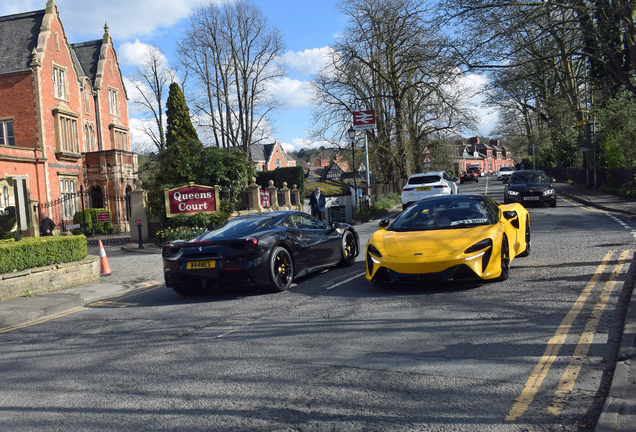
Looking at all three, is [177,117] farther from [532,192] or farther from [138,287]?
[138,287]

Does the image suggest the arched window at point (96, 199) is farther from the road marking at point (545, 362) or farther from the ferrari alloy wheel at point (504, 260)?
the road marking at point (545, 362)

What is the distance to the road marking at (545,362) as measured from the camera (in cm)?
366

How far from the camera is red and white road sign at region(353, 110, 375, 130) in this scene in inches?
1140

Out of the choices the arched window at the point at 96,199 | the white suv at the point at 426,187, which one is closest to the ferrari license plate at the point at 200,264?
the white suv at the point at 426,187

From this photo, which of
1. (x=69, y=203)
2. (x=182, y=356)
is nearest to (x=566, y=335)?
(x=182, y=356)

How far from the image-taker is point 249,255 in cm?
827

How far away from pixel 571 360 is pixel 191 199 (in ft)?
53.5

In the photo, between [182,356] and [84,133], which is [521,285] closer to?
[182,356]

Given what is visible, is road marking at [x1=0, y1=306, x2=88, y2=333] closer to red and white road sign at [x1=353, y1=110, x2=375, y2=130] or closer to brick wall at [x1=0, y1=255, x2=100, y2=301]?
brick wall at [x1=0, y1=255, x2=100, y2=301]

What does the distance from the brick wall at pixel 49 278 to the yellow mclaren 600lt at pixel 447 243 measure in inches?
249

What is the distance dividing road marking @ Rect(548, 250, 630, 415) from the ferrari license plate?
5.19m

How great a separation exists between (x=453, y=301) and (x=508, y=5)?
1430cm

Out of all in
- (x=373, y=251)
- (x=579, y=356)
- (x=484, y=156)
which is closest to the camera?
(x=579, y=356)

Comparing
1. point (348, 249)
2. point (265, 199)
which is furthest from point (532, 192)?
point (348, 249)
